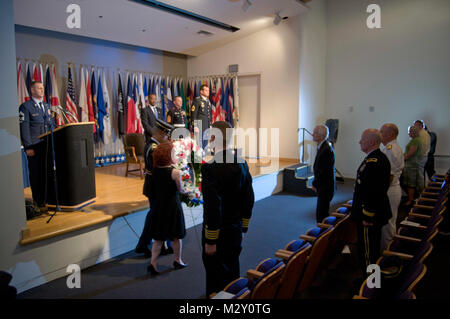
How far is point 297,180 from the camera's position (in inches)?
280

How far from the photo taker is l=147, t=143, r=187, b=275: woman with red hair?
312 centimetres

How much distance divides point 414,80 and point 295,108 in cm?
269

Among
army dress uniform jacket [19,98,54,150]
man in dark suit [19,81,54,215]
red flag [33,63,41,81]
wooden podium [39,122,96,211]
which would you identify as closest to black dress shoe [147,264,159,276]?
wooden podium [39,122,96,211]

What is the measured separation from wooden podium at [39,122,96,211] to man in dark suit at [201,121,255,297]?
2.17 meters

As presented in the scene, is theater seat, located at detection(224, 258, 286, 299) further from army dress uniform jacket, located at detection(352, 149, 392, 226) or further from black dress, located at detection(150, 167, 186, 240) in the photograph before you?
black dress, located at detection(150, 167, 186, 240)

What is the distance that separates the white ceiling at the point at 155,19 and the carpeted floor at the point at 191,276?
4029mm

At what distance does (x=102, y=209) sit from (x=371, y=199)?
2982 mm

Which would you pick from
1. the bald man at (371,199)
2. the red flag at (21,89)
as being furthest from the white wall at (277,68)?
the bald man at (371,199)

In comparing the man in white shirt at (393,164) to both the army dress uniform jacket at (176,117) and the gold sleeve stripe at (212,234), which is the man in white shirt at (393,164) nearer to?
the gold sleeve stripe at (212,234)

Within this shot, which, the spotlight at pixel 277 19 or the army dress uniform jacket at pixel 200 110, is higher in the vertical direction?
the spotlight at pixel 277 19

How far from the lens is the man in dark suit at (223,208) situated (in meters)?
2.33

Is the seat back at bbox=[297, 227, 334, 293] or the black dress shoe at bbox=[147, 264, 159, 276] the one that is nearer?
the seat back at bbox=[297, 227, 334, 293]

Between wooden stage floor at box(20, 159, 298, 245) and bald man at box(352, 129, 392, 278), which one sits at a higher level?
bald man at box(352, 129, 392, 278)
